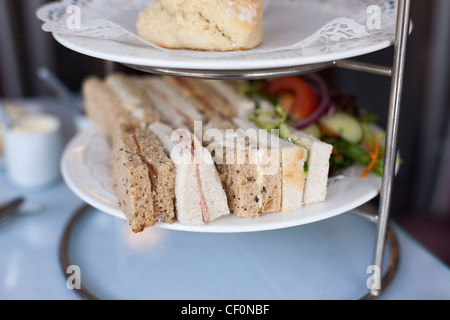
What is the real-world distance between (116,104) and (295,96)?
55cm

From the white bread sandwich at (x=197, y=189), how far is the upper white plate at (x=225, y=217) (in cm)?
2

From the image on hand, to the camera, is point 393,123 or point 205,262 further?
point 205,262

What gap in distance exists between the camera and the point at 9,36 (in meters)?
3.34

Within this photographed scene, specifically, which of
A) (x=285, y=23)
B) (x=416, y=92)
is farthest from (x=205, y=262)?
(x=416, y=92)

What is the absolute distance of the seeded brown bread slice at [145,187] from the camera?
0.92m

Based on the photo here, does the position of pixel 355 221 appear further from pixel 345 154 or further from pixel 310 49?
pixel 310 49

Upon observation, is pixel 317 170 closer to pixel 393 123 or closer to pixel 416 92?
pixel 393 123

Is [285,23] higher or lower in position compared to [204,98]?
higher

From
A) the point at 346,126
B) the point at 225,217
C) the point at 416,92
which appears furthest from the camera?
the point at 416,92

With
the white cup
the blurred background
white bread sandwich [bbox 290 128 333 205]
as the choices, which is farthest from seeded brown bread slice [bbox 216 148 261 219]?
the blurred background

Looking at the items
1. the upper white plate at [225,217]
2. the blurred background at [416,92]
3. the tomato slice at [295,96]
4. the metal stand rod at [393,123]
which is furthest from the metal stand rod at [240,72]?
the blurred background at [416,92]

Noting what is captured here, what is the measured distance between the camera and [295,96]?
147 cm

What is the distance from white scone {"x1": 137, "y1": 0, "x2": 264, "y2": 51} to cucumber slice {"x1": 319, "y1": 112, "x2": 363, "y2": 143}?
48 cm

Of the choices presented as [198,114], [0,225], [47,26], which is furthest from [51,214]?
[47,26]
